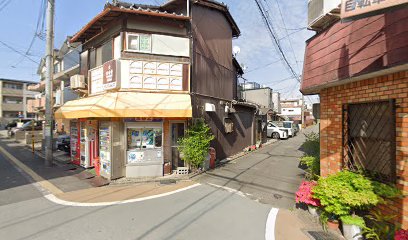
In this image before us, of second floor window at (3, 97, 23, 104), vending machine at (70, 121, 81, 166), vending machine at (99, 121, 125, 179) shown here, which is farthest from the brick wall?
second floor window at (3, 97, 23, 104)

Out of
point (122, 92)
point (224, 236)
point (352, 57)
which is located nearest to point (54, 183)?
point (122, 92)

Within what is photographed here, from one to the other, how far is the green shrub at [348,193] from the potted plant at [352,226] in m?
0.11

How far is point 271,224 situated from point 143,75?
7.32 metres

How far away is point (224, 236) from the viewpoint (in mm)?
4348

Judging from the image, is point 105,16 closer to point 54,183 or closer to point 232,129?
point 54,183

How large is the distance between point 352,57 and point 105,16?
31.1 ft

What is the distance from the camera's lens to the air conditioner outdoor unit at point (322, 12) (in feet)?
16.5

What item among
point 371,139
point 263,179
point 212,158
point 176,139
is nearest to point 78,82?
point 176,139

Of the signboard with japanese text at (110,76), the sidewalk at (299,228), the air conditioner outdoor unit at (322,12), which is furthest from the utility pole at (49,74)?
the air conditioner outdoor unit at (322,12)

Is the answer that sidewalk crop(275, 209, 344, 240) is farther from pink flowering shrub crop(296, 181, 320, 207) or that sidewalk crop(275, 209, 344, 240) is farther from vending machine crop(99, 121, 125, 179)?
vending machine crop(99, 121, 125, 179)

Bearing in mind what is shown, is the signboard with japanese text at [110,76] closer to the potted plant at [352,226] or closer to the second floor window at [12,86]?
the potted plant at [352,226]

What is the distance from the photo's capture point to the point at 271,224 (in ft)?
15.9

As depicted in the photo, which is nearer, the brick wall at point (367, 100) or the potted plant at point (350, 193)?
the brick wall at point (367, 100)

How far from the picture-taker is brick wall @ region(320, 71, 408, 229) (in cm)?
344
